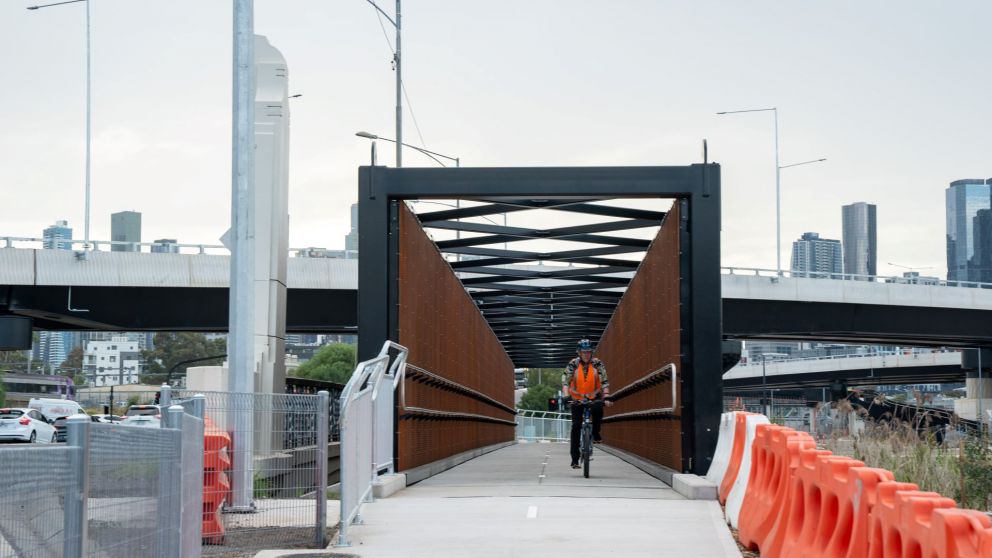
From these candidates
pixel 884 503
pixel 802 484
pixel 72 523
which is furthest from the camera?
pixel 802 484

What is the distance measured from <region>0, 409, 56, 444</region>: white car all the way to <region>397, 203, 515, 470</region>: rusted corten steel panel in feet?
73.4

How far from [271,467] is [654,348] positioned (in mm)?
11096

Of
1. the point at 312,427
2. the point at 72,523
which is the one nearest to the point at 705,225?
the point at 312,427

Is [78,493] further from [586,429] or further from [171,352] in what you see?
[171,352]

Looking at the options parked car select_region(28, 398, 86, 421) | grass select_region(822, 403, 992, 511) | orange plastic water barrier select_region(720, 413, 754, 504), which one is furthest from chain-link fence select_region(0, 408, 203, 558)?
parked car select_region(28, 398, 86, 421)

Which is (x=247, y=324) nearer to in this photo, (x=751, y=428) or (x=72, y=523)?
(x=751, y=428)

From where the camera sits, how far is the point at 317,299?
48.1m

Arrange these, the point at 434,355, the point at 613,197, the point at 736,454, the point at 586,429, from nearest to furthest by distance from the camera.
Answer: the point at 736,454, the point at 613,197, the point at 586,429, the point at 434,355

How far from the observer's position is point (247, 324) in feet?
46.5

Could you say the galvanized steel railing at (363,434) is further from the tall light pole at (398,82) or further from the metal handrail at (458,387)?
the tall light pole at (398,82)

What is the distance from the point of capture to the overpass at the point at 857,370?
95562mm

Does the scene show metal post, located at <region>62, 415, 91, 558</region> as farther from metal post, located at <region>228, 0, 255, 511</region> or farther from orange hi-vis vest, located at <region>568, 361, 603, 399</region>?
orange hi-vis vest, located at <region>568, 361, 603, 399</region>

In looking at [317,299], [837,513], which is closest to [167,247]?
[317,299]

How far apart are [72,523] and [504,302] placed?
28281 mm
